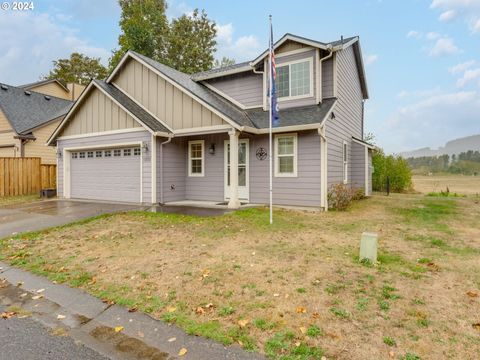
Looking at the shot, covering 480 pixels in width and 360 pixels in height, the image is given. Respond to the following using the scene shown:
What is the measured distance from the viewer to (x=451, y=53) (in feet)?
54.3

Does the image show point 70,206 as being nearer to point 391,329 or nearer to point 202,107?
point 202,107

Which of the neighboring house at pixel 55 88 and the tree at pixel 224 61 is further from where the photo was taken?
the tree at pixel 224 61

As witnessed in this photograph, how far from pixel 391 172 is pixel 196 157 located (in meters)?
13.5

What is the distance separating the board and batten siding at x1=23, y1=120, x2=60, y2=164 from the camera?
17.4 metres

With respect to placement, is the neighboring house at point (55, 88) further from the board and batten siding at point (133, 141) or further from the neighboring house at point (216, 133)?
the board and batten siding at point (133, 141)

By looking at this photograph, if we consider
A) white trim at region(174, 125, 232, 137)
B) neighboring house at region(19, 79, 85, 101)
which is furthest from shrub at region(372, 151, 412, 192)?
neighboring house at region(19, 79, 85, 101)

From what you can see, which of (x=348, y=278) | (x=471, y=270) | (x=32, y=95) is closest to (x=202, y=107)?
(x=348, y=278)

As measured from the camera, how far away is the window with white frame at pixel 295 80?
1076cm

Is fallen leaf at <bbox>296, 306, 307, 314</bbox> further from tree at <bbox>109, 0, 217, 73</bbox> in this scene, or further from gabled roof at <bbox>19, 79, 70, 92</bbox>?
tree at <bbox>109, 0, 217, 73</bbox>

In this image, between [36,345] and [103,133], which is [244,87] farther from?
[36,345]

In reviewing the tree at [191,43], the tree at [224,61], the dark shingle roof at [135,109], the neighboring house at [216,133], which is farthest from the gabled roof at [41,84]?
the dark shingle roof at [135,109]

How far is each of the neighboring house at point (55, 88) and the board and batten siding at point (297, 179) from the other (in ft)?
75.7

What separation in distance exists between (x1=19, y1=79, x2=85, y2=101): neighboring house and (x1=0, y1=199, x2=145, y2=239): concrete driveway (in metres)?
18.0

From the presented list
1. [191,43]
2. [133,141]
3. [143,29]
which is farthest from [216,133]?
[143,29]
